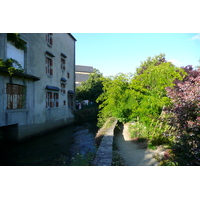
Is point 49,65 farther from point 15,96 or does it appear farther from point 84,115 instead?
point 84,115

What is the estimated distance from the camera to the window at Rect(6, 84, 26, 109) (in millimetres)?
7555

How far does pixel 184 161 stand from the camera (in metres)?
3.12

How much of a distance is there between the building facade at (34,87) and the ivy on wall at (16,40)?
0.19ft

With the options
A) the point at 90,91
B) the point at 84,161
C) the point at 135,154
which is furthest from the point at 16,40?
the point at 90,91

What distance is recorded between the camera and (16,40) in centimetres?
782

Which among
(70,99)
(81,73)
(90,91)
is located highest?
(81,73)

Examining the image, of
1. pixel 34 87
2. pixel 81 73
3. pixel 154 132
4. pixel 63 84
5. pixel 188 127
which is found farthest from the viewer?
pixel 81 73

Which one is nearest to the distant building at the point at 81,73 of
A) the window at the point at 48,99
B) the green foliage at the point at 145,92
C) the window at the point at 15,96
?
the window at the point at 48,99

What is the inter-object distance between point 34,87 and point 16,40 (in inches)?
110

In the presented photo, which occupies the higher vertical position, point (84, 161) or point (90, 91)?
point (90, 91)

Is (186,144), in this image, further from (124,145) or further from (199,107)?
(124,145)

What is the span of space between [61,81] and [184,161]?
12017 mm

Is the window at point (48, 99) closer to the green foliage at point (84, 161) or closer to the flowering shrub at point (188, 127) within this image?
the green foliage at point (84, 161)

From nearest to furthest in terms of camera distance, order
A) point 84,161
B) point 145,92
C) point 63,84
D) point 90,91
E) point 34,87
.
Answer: point 84,161, point 145,92, point 34,87, point 63,84, point 90,91
